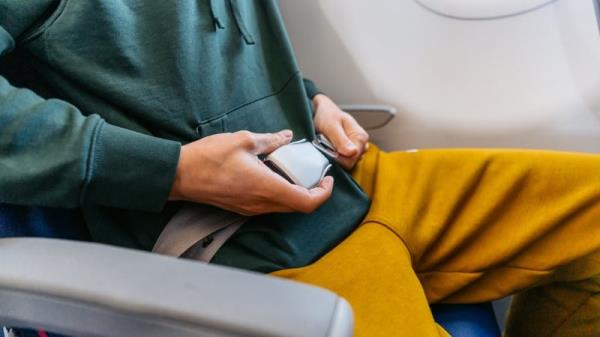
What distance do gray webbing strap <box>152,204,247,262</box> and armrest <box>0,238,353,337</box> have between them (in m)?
0.23

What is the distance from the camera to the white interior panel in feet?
3.23

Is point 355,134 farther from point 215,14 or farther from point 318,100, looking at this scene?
point 215,14

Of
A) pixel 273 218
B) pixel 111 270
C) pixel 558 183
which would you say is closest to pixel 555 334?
pixel 558 183

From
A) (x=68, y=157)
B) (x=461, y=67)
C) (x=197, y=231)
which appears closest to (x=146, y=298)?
(x=68, y=157)

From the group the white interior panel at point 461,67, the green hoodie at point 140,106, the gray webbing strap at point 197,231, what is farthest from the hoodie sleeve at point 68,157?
the white interior panel at point 461,67

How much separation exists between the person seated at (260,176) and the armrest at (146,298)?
13 centimetres

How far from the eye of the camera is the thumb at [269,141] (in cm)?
66

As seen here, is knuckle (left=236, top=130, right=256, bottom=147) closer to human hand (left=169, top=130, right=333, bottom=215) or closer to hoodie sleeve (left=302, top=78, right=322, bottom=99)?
human hand (left=169, top=130, right=333, bottom=215)

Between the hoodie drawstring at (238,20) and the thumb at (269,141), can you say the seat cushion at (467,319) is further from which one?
the hoodie drawstring at (238,20)

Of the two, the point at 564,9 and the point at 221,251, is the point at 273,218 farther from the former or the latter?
the point at 564,9

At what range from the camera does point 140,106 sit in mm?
662

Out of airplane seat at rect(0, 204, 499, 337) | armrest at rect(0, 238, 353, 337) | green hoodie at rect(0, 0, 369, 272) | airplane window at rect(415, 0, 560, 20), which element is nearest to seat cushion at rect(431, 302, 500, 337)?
airplane seat at rect(0, 204, 499, 337)

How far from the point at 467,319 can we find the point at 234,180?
36 centimetres

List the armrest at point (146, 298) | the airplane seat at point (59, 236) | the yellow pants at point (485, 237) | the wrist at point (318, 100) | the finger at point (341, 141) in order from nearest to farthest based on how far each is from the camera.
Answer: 1. the armrest at point (146, 298)
2. the airplane seat at point (59, 236)
3. the yellow pants at point (485, 237)
4. the finger at point (341, 141)
5. the wrist at point (318, 100)
